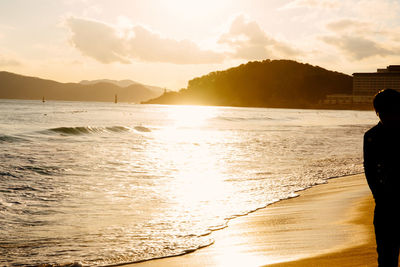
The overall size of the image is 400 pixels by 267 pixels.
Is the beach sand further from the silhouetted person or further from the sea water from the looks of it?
the silhouetted person

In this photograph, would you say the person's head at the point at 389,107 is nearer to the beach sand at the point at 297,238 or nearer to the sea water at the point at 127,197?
the beach sand at the point at 297,238

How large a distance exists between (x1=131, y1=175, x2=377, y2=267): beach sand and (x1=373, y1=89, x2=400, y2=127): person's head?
6.90ft

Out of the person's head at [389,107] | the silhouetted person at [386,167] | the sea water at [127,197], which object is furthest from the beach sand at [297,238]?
the person's head at [389,107]

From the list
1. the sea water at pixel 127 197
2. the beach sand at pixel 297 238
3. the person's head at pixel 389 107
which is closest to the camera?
the person's head at pixel 389 107

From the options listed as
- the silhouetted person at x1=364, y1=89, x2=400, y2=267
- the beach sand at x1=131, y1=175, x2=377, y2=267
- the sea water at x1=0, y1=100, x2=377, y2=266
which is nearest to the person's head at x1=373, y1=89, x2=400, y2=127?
the silhouetted person at x1=364, y1=89, x2=400, y2=267

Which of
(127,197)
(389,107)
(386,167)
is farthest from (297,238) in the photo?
(127,197)

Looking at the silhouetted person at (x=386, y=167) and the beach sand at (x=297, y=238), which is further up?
the silhouetted person at (x=386, y=167)

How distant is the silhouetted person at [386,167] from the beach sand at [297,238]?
4.34 feet

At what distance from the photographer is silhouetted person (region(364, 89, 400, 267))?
3.31 metres

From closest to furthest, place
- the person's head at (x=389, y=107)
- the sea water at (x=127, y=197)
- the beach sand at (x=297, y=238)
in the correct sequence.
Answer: the person's head at (x=389, y=107) → the beach sand at (x=297, y=238) → the sea water at (x=127, y=197)

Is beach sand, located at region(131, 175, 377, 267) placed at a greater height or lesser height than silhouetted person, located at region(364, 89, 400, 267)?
lesser

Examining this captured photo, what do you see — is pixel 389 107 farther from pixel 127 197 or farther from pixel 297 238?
pixel 127 197

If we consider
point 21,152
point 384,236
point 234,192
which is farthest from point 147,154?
point 384,236

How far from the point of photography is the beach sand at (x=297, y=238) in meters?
4.96
